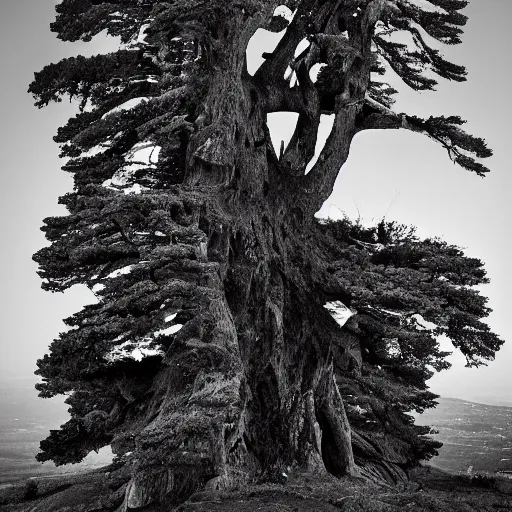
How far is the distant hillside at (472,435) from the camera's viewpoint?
19125 millimetres

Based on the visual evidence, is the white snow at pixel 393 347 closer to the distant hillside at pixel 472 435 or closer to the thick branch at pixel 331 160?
the thick branch at pixel 331 160

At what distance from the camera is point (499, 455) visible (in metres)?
19.8

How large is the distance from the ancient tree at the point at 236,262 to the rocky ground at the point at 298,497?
61 cm

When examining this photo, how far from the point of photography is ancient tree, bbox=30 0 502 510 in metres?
7.16

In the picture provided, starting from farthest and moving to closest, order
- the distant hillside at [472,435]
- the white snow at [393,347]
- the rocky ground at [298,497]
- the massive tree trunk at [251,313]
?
the distant hillside at [472,435], the white snow at [393,347], the massive tree trunk at [251,313], the rocky ground at [298,497]

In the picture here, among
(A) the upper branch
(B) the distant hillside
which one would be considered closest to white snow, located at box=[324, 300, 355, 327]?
(A) the upper branch

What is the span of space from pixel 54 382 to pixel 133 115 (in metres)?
4.64

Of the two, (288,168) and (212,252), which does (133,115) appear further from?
(288,168)

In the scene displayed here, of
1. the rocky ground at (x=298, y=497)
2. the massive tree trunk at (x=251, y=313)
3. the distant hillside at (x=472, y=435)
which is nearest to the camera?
the rocky ground at (x=298, y=497)

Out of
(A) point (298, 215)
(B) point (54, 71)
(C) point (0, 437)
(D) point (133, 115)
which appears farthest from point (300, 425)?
(C) point (0, 437)

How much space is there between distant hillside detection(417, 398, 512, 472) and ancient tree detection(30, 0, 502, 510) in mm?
8481

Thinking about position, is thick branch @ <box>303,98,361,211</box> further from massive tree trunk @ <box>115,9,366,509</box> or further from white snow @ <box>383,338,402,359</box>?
white snow @ <box>383,338,402,359</box>

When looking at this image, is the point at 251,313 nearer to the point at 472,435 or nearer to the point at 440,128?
the point at 440,128

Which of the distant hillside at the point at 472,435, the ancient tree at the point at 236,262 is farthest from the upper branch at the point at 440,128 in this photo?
the distant hillside at the point at 472,435
